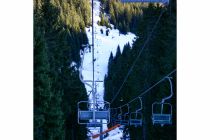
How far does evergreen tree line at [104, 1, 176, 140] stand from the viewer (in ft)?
36.8

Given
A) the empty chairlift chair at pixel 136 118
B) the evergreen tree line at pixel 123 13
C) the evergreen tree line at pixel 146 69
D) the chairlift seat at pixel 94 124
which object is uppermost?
the evergreen tree line at pixel 123 13

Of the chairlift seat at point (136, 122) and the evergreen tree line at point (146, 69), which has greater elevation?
the evergreen tree line at point (146, 69)

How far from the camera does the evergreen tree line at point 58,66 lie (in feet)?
35.7

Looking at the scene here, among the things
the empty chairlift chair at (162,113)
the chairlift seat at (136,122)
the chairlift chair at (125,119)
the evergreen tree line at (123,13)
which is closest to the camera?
the empty chairlift chair at (162,113)

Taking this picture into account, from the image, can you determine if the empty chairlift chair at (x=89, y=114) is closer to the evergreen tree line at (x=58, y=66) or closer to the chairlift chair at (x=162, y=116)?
the evergreen tree line at (x=58, y=66)

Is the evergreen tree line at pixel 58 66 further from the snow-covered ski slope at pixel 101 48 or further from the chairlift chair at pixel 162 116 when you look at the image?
the chairlift chair at pixel 162 116

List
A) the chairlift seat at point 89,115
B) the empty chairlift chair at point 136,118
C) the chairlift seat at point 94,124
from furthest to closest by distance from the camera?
the empty chairlift chair at point 136,118 → the chairlift seat at point 94,124 → the chairlift seat at point 89,115

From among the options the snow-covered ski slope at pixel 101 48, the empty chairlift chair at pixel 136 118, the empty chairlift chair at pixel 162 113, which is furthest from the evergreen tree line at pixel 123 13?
the empty chairlift chair at pixel 136 118

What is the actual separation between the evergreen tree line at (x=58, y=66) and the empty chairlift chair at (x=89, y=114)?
13 cm

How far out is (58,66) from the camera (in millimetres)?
13125

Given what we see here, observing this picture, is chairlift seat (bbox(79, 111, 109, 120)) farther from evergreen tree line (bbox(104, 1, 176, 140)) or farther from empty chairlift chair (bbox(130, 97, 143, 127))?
empty chairlift chair (bbox(130, 97, 143, 127))

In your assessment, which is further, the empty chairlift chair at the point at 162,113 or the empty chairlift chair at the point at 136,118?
the empty chairlift chair at the point at 136,118

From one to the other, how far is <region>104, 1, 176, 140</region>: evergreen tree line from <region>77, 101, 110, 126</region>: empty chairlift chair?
0.48 m
